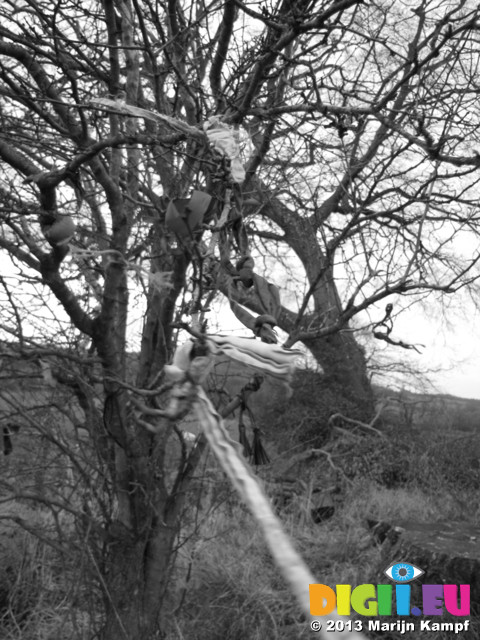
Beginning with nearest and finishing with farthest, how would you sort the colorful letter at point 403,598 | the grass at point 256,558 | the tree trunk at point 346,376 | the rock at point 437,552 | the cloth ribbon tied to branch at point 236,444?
the cloth ribbon tied to branch at point 236,444
the grass at point 256,558
the colorful letter at point 403,598
the rock at point 437,552
the tree trunk at point 346,376

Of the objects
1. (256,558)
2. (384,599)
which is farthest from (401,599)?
(256,558)

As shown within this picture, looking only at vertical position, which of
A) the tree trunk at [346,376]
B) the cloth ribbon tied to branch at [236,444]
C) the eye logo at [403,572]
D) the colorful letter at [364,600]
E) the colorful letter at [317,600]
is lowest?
the colorful letter at [364,600]

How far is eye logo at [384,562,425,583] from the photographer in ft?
12.8

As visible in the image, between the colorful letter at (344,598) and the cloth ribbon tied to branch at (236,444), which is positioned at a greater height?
the cloth ribbon tied to branch at (236,444)

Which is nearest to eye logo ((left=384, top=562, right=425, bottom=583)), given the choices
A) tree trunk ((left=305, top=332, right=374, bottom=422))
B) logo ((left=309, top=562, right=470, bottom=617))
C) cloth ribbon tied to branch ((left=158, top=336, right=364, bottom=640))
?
logo ((left=309, top=562, right=470, bottom=617))

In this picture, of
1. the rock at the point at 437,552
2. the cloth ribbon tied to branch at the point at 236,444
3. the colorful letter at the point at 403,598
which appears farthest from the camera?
the rock at the point at 437,552

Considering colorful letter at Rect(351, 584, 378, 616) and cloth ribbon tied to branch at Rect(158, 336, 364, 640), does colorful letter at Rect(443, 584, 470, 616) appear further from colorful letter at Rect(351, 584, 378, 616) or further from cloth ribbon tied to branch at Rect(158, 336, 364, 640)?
cloth ribbon tied to branch at Rect(158, 336, 364, 640)

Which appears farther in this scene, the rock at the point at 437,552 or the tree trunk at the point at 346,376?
the tree trunk at the point at 346,376

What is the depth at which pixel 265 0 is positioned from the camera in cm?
243

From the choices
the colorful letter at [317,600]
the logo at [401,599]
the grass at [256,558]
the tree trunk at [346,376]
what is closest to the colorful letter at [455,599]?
the logo at [401,599]

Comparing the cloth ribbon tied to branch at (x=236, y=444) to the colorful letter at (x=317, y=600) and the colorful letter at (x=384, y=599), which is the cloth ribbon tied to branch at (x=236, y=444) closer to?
the colorful letter at (x=317, y=600)

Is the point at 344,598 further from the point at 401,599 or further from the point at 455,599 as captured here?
the point at 455,599

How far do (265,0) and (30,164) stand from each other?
1.10 m

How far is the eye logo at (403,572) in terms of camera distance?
390cm
